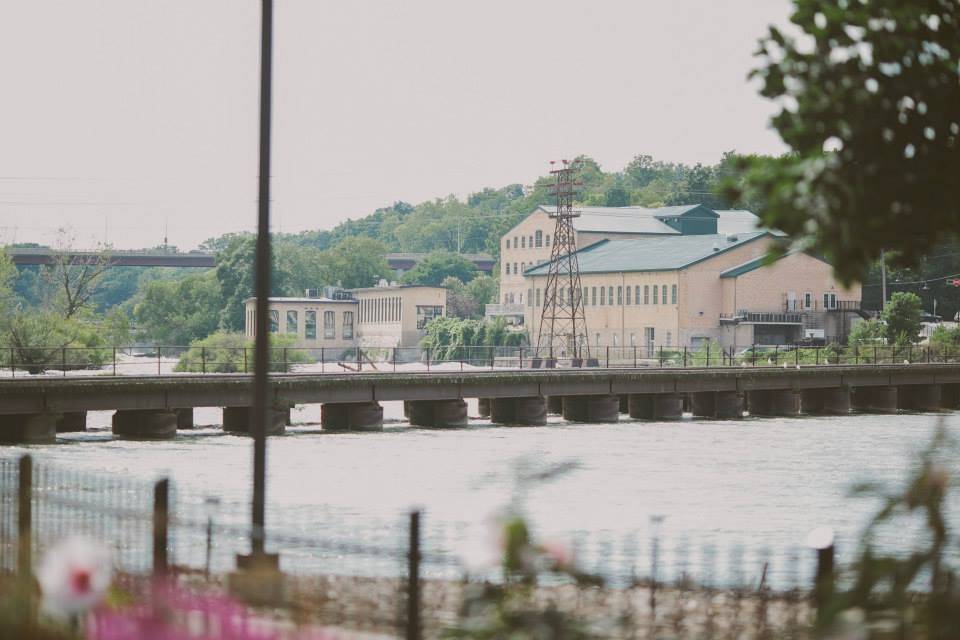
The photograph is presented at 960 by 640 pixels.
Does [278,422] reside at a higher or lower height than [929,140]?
lower

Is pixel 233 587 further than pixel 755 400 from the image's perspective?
No

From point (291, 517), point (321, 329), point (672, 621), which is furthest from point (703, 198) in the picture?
point (672, 621)

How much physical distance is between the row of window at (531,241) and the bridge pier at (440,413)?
8077 cm

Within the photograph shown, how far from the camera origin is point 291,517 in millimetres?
29375

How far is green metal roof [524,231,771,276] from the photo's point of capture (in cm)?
11200

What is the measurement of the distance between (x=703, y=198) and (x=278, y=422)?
12903 cm

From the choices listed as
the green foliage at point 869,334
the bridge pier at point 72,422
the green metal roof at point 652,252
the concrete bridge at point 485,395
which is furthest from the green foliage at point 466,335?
the bridge pier at point 72,422

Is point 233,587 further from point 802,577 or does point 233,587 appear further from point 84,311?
point 84,311

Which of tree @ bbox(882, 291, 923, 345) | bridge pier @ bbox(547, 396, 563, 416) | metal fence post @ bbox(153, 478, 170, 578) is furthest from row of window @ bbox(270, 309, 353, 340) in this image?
metal fence post @ bbox(153, 478, 170, 578)

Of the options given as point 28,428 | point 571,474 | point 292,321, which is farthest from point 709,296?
point 571,474

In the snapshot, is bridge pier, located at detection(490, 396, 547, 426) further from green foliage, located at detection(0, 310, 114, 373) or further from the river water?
green foliage, located at detection(0, 310, 114, 373)

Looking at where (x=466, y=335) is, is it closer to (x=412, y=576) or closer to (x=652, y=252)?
(x=652, y=252)

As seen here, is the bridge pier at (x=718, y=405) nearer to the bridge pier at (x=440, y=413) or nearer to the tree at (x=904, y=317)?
the bridge pier at (x=440, y=413)

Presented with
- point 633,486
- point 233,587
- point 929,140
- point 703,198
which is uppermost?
point 703,198
